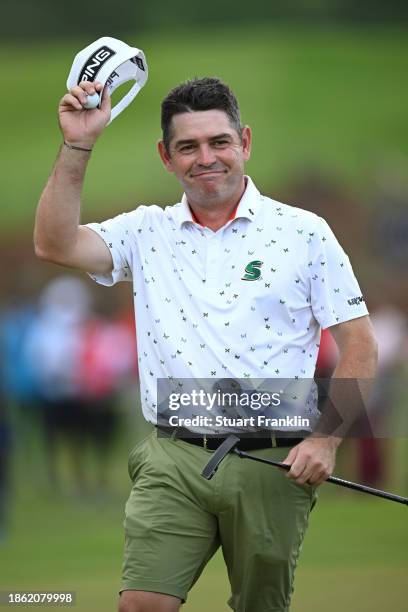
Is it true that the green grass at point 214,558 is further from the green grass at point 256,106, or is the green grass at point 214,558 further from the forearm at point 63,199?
the green grass at point 256,106

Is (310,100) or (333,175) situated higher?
(310,100)

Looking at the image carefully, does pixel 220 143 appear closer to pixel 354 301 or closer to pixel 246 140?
pixel 246 140

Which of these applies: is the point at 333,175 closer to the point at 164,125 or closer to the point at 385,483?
the point at 385,483

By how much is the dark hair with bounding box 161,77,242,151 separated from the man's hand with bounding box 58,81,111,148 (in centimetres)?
38

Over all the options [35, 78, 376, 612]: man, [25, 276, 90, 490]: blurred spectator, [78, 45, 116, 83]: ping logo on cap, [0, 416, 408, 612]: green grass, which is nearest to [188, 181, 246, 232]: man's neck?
[35, 78, 376, 612]: man

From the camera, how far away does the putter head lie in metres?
4.96

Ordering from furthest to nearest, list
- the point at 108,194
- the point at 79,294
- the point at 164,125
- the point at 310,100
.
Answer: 1. the point at 310,100
2. the point at 108,194
3. the point at 79,294
4. the point at 164,125

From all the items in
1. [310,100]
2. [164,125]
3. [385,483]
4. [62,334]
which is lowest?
[385,483]

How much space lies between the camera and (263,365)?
16.7 ft

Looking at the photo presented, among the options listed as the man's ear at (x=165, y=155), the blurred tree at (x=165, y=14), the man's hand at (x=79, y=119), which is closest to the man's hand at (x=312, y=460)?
the man's ear at (x=165, y=155)

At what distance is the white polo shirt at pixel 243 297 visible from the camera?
511cm

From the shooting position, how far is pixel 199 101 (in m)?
5.32

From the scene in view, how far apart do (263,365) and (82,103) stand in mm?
1242

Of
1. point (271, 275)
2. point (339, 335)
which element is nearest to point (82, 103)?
point (271, 275)
